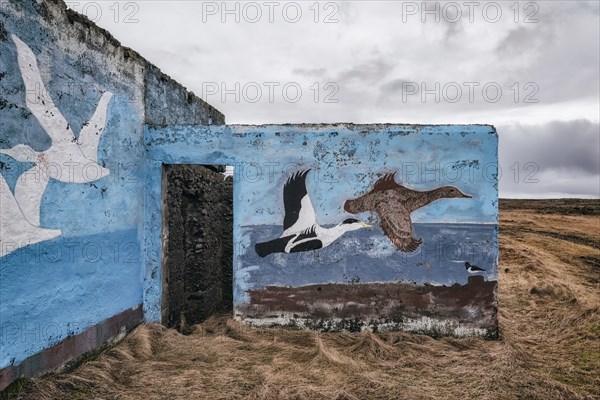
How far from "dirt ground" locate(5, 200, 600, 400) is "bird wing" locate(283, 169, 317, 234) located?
5.05 ft

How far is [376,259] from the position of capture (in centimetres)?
662

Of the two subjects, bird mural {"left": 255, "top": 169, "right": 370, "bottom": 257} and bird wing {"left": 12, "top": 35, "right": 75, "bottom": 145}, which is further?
bird mural {"left": 255, "top": 169, "right": 370, "bottom": 257}

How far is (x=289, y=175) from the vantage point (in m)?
6.62

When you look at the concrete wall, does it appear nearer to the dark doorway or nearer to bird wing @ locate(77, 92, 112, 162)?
bird wing @ locate(77, 92, 112, 162)

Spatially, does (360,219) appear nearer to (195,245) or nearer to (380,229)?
(380,229)

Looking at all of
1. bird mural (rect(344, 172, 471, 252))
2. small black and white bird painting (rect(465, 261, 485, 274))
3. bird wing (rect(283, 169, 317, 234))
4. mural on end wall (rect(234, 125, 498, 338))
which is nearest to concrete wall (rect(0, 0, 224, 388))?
mural on end wall (rect(234, 125, 498, 338))

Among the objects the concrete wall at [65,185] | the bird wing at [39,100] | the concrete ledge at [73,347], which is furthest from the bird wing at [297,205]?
the bird wing at [39,100]

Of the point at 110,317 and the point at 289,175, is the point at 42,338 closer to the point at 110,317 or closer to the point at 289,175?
the point at 110,317

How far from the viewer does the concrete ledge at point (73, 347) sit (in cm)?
428

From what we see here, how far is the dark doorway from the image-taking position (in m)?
6.96

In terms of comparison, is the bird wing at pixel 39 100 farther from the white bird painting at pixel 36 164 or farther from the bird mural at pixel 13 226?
the bird mural at pixel 13 226

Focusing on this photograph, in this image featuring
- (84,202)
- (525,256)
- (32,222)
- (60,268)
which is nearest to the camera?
(32,222)

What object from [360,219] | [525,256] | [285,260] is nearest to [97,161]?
[285,260]

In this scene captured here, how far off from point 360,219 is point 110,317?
3.53 m
